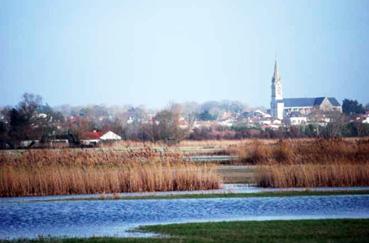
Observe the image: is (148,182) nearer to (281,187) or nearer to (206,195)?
(206,195)

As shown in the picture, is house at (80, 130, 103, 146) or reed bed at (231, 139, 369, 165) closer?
reed bed at (231, 139, 369, 165)

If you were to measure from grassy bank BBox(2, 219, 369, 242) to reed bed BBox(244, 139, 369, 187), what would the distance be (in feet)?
42.6

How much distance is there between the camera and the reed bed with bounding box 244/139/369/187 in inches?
1366

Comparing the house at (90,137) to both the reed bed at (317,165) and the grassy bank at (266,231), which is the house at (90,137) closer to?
the reed bed at (317,165)

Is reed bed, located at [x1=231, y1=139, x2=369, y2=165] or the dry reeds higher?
reed bed, located at [x1=231, y1=139, x2=369, y2=165]

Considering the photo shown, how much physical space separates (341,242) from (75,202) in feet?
49.0

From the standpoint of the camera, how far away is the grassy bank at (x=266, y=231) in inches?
719

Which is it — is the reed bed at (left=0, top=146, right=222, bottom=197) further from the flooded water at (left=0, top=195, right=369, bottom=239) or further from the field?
the flooded water at (left=0, top=195, right=369, bottom=239)

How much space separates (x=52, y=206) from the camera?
2852cm

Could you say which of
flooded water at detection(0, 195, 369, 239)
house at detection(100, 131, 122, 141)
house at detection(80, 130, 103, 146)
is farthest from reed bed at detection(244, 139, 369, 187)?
house at detection(100, 131, 122, 141)

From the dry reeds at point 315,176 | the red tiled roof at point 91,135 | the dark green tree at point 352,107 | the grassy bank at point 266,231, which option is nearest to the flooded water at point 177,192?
the dry reeds at point 315,176

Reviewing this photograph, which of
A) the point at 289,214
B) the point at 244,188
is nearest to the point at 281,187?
the point at 244,188

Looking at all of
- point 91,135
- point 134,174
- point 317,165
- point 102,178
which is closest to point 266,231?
point 134,174

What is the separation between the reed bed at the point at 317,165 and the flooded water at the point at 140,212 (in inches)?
189
